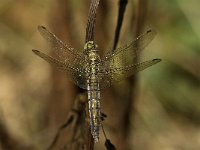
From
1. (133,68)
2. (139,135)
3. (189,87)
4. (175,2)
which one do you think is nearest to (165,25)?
(175,2)

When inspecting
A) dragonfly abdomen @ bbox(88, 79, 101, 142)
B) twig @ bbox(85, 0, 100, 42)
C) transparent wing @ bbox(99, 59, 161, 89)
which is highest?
twig @ bbox(85, 0, 100, 42)

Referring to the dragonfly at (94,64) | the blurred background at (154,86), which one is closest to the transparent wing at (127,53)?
the dragonfly at (94,64)

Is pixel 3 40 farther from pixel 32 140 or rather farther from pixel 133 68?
pixel 133 68

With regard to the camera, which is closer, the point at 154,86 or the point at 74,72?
the point at 74,72

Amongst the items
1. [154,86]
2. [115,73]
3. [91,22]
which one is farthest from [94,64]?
[154,86]

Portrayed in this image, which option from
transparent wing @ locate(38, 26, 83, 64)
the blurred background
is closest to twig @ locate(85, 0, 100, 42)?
transparent wing @ locate(38, 26, 83, 64)

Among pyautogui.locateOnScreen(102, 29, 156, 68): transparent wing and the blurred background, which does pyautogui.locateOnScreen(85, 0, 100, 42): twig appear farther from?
the blurred background

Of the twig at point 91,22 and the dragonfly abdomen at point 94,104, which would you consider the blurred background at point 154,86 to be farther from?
the twig at point 91,22

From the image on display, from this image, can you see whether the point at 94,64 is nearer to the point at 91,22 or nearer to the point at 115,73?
the point at 115,73
